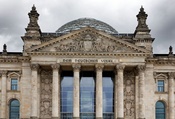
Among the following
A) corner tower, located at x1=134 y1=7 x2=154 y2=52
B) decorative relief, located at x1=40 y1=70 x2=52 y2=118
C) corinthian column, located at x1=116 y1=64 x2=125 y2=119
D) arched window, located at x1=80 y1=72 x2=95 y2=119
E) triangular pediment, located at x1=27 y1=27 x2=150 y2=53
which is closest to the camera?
corinthian column, located at x1=116 y1=64 x2=125 y2=119

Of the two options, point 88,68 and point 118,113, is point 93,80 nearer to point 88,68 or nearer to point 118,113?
point 88,68

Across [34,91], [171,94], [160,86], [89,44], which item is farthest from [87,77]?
[171,94]

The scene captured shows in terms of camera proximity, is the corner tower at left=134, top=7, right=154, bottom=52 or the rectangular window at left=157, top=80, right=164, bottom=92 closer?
the corner tower at left=134, top=7, right=154, bottom=52

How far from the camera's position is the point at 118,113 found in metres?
52.1

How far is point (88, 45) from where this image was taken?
53.5 metres

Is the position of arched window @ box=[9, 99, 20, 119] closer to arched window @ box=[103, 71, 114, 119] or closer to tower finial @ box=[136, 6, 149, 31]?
arched window @ box=[103, 71, 114, 119]

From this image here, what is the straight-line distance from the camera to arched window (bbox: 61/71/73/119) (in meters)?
54.9

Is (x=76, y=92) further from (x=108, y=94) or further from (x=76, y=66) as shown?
(x=108, y=94)

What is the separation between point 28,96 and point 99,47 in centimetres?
1167

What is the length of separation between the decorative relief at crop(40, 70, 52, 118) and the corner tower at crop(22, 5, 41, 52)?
167 inches

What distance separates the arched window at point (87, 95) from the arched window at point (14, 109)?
879cm

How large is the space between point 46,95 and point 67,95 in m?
2.93

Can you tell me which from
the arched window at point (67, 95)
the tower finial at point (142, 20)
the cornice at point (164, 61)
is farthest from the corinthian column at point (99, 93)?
the tower finial at point (142, 20)

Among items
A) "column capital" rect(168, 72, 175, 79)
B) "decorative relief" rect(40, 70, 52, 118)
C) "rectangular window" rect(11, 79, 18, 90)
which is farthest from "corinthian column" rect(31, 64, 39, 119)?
"column capital" rect(168, 72, 175, 79)
